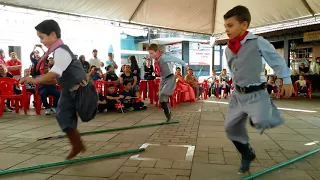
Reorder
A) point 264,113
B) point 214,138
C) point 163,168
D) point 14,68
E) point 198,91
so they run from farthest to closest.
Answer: point 198,91
point 14,68
point 214,138
point 163,168
point 264,113

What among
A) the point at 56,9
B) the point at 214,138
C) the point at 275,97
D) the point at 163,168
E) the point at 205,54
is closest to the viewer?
the point at 163,168

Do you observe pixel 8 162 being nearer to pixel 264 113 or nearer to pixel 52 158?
pixel 52 158

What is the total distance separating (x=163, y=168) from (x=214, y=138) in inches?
67.4

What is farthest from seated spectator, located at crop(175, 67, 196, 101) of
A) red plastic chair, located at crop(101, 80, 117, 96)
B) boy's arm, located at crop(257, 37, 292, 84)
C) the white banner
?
the white banner

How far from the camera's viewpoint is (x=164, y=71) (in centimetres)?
606

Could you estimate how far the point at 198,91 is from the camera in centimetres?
1102

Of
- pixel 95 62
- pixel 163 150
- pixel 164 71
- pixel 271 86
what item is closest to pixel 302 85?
pixel 271 86

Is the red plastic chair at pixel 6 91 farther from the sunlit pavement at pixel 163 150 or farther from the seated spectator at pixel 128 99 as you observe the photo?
the seated spectator at pixel 128 99

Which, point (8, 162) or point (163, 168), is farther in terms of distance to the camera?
point (8, 162)

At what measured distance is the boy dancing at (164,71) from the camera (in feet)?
19.5

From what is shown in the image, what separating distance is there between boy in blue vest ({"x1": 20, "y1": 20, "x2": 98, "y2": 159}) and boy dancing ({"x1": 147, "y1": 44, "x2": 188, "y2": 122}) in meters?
2.87

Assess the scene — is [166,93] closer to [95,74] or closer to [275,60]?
[275,60]

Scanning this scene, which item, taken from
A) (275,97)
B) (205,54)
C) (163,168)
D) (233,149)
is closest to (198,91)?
(275,97)

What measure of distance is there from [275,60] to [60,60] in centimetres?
212
